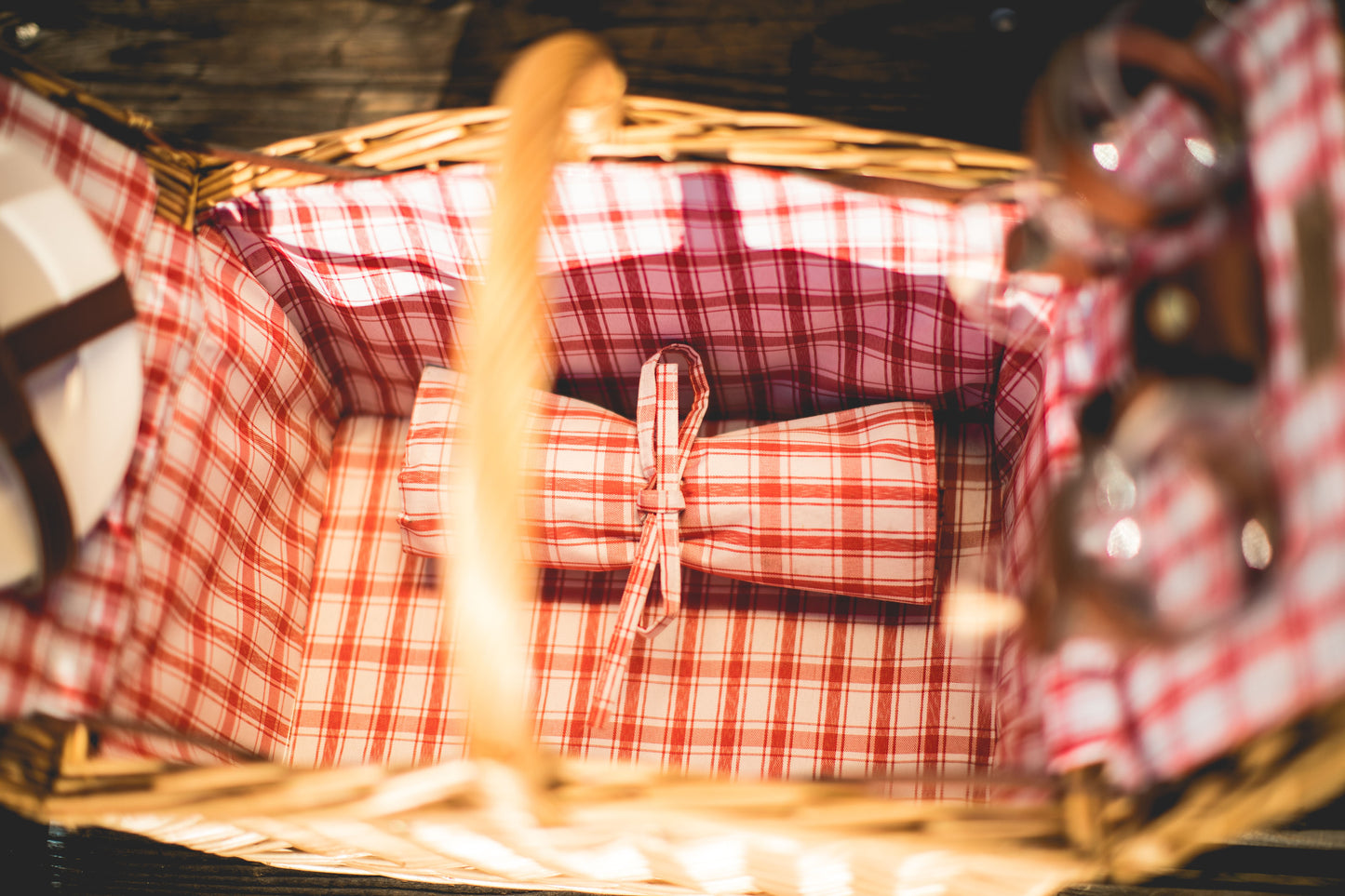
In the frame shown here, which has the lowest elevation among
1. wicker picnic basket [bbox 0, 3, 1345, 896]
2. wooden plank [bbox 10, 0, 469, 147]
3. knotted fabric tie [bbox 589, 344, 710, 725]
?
wicker picnic basket [bbox 0, 3, 1345, 896]

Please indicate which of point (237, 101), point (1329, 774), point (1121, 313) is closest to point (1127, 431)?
point (1121, 313)

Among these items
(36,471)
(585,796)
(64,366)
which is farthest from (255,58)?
(585,796)

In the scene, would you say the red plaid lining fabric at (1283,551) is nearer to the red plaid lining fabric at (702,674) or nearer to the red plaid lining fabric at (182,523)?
the red plaid lining fabric at (702,674)

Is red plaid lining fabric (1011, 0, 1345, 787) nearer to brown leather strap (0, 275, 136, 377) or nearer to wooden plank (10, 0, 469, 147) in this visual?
brown leather strap (0, 275, 136, 377)

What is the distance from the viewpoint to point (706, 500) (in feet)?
2.82

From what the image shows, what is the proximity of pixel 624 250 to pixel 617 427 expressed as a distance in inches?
6.6

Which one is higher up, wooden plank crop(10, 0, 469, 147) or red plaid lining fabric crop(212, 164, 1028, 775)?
wooden plank crop(10, 0, 469, 147)

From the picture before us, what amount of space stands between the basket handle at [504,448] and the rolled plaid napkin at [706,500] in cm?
35

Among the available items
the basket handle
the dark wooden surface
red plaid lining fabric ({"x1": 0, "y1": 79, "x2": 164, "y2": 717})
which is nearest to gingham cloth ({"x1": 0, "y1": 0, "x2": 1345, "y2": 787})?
red plaid lining fabric ({"x1": 0, "y1": 79, "x2": 164, "y2": 717})

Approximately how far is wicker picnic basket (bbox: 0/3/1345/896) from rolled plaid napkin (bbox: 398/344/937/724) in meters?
0.21

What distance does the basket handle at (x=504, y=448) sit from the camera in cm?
49

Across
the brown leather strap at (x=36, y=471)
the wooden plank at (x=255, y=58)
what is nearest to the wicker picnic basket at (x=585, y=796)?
the brown leather strap at (x=36, y=471)

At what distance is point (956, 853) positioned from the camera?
557mm

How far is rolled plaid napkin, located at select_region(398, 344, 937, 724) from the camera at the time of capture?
84cm
